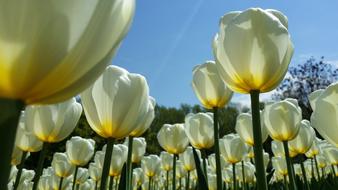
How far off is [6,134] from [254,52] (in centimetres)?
101

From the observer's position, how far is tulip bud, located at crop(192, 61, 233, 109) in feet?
6.57

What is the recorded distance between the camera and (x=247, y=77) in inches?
53.6

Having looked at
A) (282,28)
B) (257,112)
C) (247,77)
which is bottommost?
(257,112)

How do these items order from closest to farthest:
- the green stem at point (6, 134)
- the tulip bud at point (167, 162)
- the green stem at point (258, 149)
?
the green stem at point (6, 134), the green stem at point (258, 149), the tulip bud at point (167, 162)

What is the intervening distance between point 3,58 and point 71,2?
0.13 m

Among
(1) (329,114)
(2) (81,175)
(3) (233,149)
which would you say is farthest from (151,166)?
(1) (329,114)

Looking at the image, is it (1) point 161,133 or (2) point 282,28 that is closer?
(2) point 282,28

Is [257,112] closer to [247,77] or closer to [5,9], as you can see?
[247,77]

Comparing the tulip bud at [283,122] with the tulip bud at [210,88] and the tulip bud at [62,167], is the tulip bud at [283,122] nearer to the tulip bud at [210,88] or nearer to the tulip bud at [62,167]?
the tulip bud at [210,88]

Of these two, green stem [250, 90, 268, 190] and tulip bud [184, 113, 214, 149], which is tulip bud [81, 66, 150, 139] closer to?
green stem [250, 90, 268, 190]

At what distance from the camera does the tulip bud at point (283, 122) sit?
2350 mm

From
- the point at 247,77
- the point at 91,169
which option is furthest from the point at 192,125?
the point at 91,169

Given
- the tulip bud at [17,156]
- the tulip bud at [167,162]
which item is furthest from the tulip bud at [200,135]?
the tulip bud at [167,162]

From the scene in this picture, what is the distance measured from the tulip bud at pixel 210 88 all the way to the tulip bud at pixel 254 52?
0.58m
